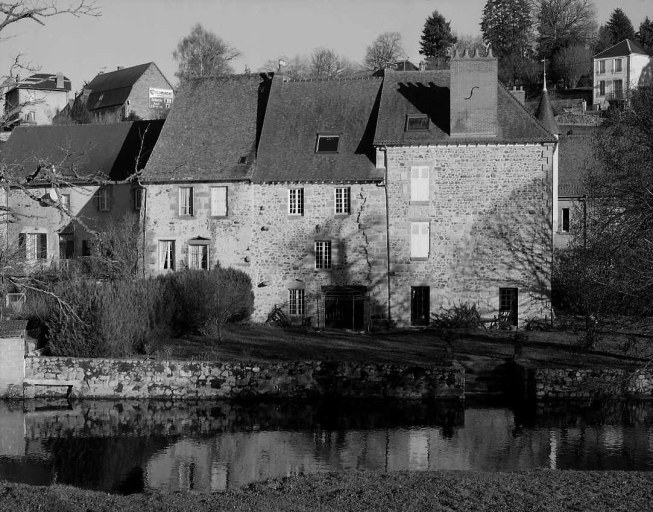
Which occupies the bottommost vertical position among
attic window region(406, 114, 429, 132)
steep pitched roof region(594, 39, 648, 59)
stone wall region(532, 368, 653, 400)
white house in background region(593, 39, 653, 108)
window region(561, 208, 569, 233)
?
stone wall region(532, 368, 653, 400)

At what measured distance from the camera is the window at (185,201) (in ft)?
126

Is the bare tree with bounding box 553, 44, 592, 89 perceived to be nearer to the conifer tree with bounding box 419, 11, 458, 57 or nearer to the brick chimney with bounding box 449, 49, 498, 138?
the conifer tree with bounding box 419, 11, 458, 57

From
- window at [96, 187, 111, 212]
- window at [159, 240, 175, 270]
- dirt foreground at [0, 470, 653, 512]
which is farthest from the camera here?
window at [96, 187, 111, 212]

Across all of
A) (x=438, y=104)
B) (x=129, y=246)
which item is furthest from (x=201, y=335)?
(x=438, y=104)

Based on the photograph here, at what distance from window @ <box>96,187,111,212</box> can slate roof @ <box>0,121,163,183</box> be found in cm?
71

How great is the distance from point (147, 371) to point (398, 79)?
17.3 metres

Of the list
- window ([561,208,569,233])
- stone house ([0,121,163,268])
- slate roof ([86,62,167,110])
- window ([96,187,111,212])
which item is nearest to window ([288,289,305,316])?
stone house ([0,121,163,268])

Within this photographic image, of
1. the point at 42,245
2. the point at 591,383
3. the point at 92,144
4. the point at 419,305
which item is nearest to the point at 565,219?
the point at 419,305

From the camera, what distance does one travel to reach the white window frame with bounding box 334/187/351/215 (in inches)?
1469

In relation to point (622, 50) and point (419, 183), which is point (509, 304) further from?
point (622, 50)

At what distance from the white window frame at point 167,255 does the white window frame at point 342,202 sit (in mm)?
6435

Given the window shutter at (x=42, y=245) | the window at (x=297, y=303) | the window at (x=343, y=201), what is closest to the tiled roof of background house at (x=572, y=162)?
the window at (x=343, y=201)

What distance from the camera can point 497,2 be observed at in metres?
92.0

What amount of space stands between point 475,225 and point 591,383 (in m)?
11.3
